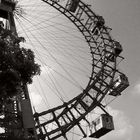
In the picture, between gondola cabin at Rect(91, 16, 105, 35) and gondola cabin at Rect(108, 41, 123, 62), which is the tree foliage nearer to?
gondola cabin at Rect(108, 41, 123, 62)

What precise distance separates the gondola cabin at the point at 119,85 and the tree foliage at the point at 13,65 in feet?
51.9

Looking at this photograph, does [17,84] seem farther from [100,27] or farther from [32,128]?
[100,27]

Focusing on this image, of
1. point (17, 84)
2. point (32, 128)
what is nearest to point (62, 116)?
point (32, 128)

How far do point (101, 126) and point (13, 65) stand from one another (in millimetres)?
14266

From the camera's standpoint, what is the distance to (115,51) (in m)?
31.9

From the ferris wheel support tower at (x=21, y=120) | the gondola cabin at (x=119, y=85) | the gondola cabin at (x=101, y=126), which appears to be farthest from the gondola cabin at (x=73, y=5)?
the ferris wheel support tower at (x=21, y=120)

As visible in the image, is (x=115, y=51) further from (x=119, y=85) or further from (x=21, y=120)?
(x=21, y=120)

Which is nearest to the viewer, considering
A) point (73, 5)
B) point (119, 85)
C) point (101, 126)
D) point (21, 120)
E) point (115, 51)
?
point (21, 120)

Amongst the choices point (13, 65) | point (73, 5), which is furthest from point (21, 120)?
point (73, 5)

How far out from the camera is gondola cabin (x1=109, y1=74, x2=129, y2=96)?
29.3 meters

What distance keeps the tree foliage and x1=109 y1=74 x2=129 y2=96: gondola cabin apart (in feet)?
51.9

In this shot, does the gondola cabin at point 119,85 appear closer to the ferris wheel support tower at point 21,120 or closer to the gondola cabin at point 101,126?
the gondola cabin at point 101,126

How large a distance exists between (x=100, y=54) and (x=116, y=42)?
218cm

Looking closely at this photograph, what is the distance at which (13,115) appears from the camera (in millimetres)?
18297
